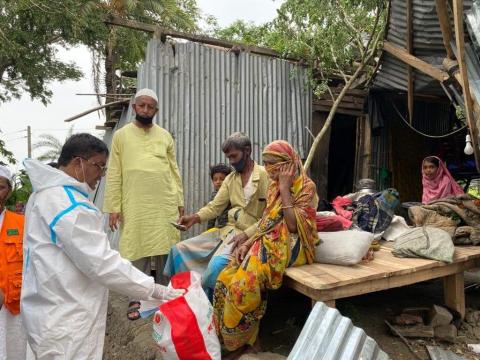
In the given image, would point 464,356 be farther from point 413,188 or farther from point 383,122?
point 413,188

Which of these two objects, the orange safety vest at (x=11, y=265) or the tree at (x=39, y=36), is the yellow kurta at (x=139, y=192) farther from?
the tree at (x=39, y=36)

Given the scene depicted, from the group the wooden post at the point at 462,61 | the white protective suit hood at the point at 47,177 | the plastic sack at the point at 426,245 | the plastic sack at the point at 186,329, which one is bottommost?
the plastic sack at the point at 186,329

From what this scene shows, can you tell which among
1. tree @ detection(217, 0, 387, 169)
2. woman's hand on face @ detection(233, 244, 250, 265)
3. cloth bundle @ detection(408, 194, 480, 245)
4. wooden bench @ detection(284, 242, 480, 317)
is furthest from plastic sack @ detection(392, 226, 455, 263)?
tree @ detection(217, 0, 387, 169)

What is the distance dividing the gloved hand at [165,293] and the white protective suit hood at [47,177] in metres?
0.67

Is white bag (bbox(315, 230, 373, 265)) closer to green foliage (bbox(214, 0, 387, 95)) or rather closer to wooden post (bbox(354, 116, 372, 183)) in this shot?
green foliage (bbox(214, 0, 387, 95))

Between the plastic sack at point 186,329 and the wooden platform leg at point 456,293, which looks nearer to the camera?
the plastic sack at point 186,329

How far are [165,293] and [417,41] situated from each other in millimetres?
4017

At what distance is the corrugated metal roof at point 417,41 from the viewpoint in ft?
13.5

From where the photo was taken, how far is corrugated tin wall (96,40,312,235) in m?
5.09

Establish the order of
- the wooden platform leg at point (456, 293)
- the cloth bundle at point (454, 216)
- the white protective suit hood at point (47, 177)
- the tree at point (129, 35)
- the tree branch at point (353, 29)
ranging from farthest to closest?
the tree at point (129, 35) → the tree branch at point (353, 29) → the cloth bundle at point (454, 216) → the wooden platform leg at point (456, 293) → the white protective suit hood at point (47, 177)

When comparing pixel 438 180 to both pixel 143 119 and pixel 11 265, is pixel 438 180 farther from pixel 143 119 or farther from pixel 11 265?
pixel 11 265

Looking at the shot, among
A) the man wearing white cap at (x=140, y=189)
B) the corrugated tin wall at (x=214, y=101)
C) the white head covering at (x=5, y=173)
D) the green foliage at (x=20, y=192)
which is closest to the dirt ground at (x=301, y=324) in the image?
the man wearing white cap at (x=140, y=189)

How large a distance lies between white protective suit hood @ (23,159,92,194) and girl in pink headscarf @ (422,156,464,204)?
4.24m

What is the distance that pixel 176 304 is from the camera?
2195mm
